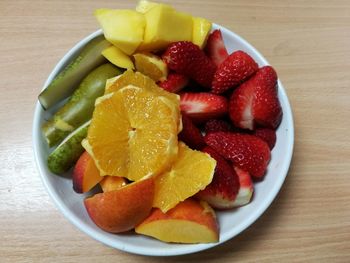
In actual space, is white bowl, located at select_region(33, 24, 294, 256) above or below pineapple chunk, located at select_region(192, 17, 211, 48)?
below

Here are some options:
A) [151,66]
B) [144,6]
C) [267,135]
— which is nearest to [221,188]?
[267,135]

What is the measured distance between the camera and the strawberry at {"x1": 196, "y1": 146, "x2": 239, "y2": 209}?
2.34 ft

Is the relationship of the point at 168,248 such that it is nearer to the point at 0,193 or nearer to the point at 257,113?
the point at 257,113

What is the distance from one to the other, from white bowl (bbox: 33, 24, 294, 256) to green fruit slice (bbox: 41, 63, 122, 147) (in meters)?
0.02

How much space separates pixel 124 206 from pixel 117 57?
0.95ft

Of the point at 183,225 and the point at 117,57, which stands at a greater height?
the point at 117,57

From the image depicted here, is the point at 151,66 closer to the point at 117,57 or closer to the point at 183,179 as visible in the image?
the point at 117,57

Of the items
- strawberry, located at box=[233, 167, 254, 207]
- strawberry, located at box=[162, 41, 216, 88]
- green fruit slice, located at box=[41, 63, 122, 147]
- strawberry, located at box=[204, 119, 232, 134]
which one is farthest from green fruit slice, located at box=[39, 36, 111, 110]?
strawberry, located at box=[233, 167, 254, 207]

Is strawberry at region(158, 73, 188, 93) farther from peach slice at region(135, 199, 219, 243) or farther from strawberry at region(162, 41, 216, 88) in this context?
peach slice at region(135, 199, 219, 243)

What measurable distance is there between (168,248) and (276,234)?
0.87ft

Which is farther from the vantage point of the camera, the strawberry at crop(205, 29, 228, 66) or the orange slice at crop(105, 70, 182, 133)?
the strawberry at crop(205, 29, 228, 66)

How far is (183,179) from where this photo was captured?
2.22ft

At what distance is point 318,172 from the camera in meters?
0.91

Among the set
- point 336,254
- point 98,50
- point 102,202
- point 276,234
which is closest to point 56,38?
point 98,50
